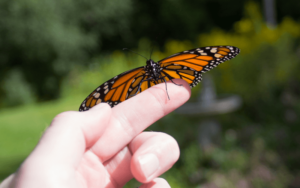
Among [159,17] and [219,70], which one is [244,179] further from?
[159,17]

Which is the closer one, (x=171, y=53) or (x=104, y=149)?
(x=104, y=149)

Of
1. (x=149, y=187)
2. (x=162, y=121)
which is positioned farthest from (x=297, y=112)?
(x=149, y=187)

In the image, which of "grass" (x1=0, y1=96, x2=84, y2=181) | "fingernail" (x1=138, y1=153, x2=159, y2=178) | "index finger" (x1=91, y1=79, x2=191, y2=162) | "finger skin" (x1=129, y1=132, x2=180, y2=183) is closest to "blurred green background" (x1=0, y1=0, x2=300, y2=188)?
"grass" (x1=0, y1=96, x2=84, y2=181)

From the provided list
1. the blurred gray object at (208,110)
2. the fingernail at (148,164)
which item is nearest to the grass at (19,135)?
the blurred gray object at (208,110)

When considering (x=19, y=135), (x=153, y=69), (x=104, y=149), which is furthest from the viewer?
(x=19, y=135)

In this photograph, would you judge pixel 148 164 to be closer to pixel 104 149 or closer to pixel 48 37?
pixel 104 149

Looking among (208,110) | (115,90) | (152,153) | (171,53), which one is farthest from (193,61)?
(171,53)
